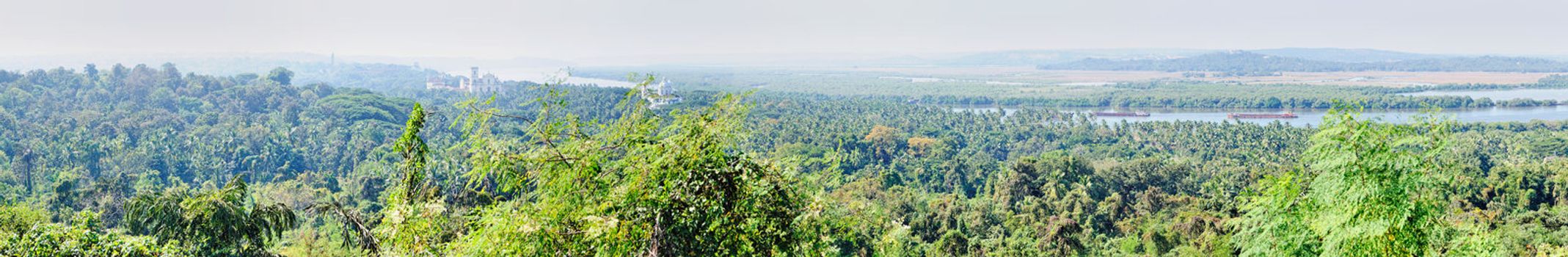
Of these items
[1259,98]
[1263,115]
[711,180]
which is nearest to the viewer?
[711,180]

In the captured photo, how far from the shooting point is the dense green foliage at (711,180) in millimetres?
4355

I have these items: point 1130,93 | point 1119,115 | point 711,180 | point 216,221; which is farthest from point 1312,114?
point 711,180

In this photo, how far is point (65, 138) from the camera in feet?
146

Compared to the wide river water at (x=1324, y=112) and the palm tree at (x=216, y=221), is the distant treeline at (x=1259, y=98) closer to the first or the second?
the wide river water at (x=1324, y=112)

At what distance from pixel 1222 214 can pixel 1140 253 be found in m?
1.85

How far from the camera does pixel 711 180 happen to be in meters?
4.20

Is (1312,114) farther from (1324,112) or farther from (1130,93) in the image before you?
(1130,93)

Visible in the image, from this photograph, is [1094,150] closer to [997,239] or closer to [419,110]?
[997,239]

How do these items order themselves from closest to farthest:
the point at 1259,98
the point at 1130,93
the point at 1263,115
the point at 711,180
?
the point at 711,180 < the point at 1263,115 < the point at 1259,98 < the point at 1130,93

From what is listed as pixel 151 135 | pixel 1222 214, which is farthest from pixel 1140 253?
pixel 151 135

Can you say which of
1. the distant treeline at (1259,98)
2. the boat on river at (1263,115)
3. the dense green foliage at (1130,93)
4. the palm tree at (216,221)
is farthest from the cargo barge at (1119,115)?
the palm tree at (216,221)

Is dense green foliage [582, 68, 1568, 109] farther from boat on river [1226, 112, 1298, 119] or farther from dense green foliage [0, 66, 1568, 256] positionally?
dense green foliage [0, 66, 1568, 256]

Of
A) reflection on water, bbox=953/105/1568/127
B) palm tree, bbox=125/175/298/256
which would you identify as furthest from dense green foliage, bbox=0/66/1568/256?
reflection on water, bbox=953/105/1568/127

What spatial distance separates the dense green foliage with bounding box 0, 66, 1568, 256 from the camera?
4.36 meters
